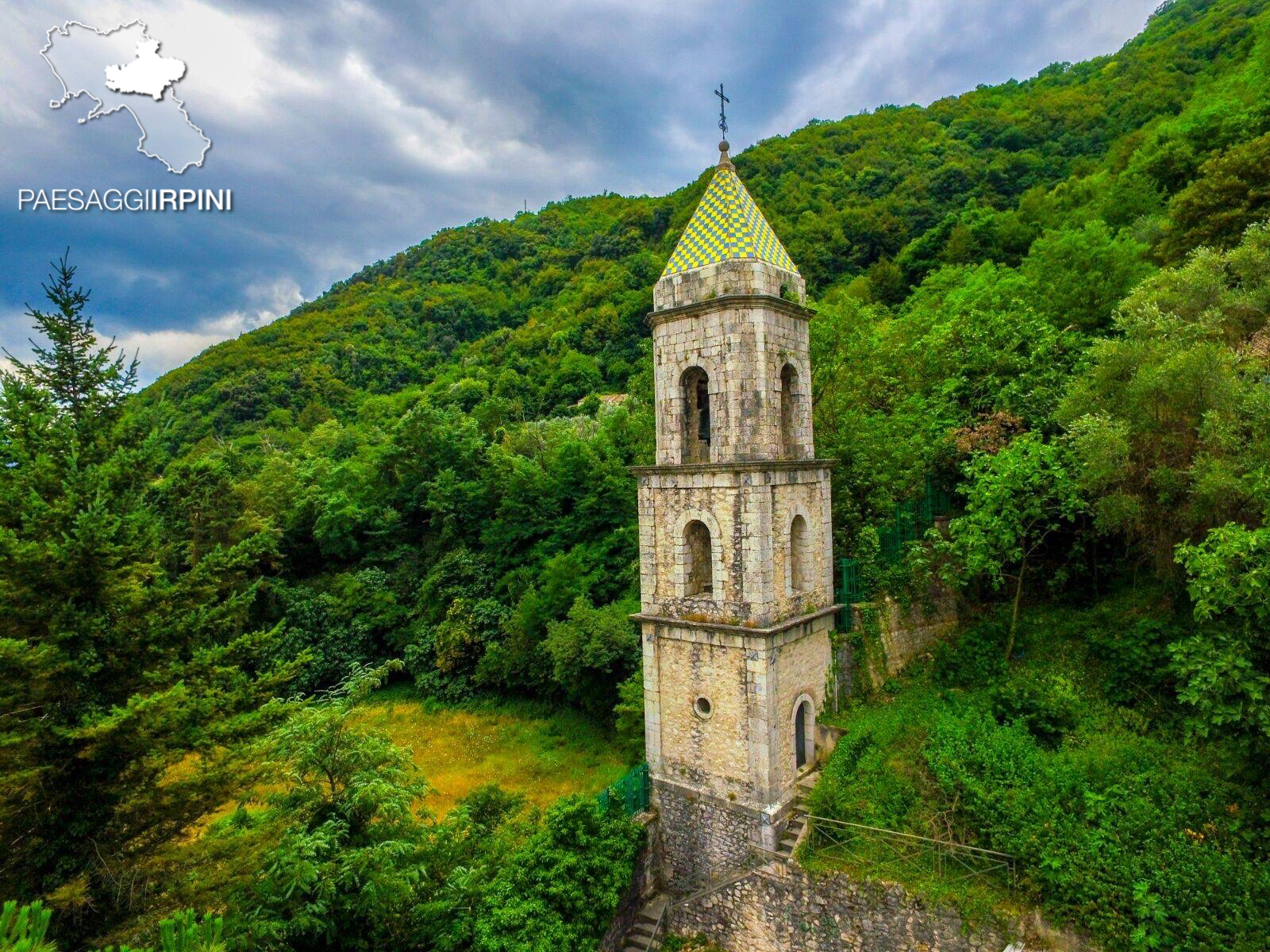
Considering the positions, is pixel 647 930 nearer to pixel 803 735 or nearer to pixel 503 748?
pixel 803 735

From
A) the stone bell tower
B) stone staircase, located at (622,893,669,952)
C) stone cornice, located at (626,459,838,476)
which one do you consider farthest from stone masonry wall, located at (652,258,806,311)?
stone staircase, located at (622,893,669,952)

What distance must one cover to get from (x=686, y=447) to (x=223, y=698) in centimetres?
888

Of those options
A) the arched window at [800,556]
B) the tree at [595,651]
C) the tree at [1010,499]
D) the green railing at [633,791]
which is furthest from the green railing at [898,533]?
the tree at [595,651]

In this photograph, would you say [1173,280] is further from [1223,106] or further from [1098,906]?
[1223,106]

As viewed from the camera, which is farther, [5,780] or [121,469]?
[121,469]

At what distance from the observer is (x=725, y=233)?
11.8m

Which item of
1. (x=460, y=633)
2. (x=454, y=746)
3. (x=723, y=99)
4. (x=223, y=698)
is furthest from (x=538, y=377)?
(x=223, y=698)

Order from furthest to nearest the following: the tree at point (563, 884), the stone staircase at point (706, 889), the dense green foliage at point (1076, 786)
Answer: the stone staircase at point (706, 889) → the tree at point (563, 884) → the dense green foliage at point (1076, 786)

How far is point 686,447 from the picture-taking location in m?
12.5

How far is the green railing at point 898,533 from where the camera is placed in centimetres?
1398

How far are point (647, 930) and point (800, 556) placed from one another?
758 cm

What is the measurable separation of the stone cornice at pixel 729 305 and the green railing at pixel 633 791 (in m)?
8.89

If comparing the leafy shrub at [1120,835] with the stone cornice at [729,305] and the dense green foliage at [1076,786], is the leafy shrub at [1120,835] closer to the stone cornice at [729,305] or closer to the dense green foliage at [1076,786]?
the dense green foliage at [1076,786]

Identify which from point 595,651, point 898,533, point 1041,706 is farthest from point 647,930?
point 898,533
